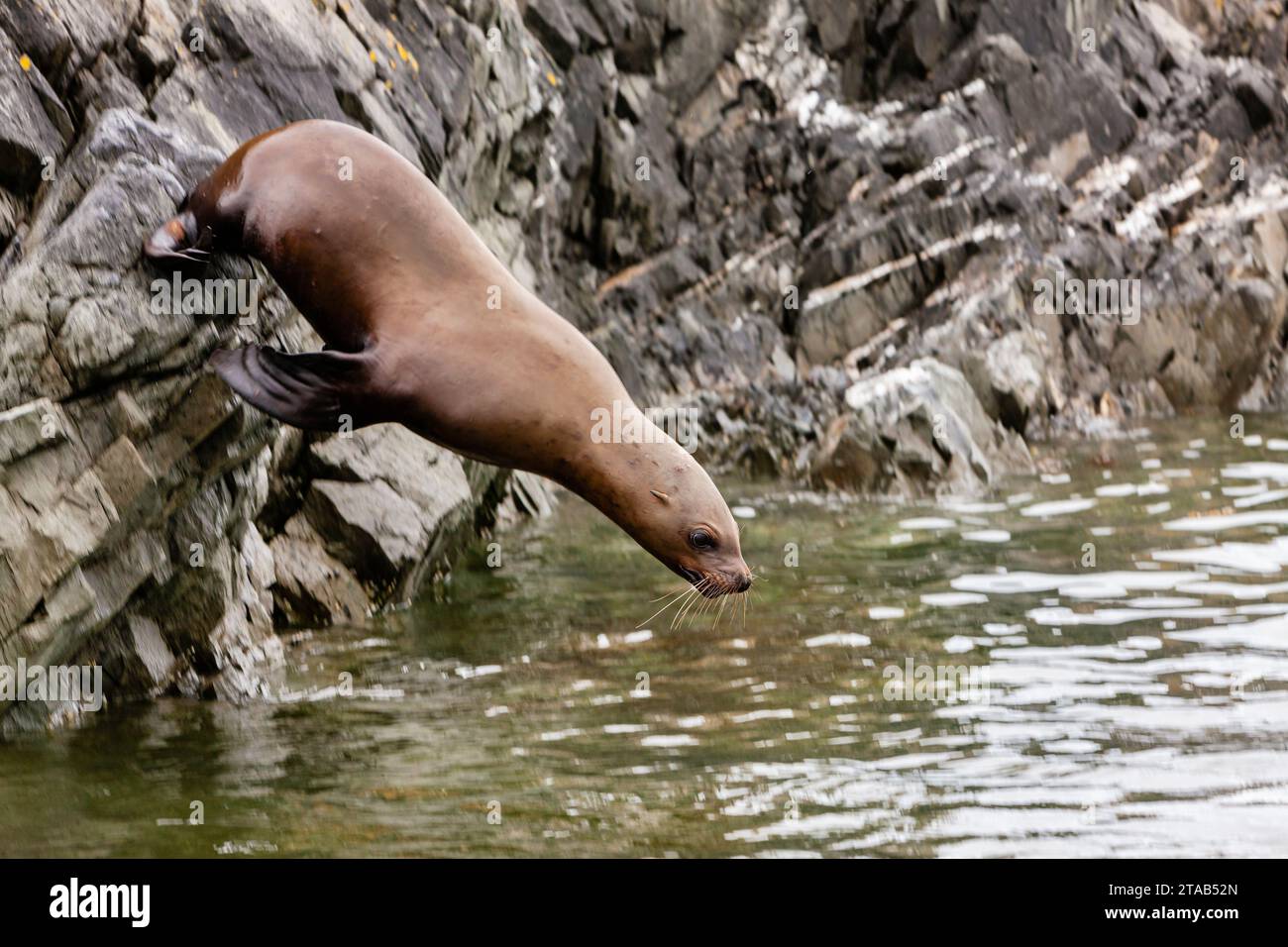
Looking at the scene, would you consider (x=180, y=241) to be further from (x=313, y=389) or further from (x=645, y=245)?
(x=645, y=245)

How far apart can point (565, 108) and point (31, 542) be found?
14.7 meters

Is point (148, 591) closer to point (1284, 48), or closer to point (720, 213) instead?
point (720, 213)

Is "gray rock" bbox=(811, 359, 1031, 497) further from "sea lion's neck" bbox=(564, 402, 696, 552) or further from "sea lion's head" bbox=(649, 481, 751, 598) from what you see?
"sea lion's neck" bbox=(564, 402, 696, 552)

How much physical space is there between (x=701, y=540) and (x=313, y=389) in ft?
5.07

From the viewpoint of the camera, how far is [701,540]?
6.03m

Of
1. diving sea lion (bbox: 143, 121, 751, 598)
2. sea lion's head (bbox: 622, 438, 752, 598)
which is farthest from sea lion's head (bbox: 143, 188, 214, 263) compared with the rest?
sea lion's head (bbox: 622, 438, 752, 598)

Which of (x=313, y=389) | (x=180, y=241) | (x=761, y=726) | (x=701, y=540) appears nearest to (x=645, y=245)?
(x=761, y=726)

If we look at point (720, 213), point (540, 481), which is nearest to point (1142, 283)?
point (720, 213)

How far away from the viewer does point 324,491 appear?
963cm

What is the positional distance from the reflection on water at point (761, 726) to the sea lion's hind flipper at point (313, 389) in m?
1.44

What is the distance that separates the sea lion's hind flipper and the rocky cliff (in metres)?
0.70

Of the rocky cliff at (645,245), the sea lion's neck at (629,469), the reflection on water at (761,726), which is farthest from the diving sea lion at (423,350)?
the reflection on water at (761,726)

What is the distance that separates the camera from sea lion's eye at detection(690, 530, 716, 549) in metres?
6.02

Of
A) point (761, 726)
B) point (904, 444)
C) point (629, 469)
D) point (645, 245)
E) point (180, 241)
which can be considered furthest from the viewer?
point (645, 245)
